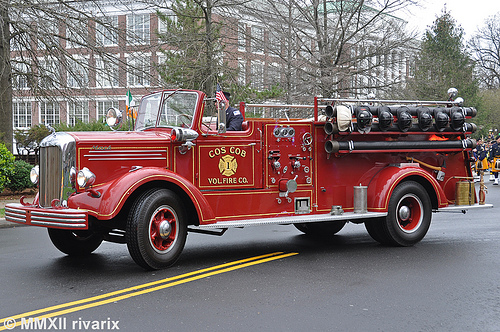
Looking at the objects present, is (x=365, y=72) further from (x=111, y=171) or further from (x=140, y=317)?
(x=140, y=317)

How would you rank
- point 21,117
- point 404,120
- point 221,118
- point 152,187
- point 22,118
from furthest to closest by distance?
1. point 22,118
2. point 21,117
3. point 404,120
4. point 221,118
5. point 152,187

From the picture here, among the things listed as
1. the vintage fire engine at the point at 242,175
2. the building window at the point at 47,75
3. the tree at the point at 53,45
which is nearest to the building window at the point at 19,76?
the tree at the point at 53,45

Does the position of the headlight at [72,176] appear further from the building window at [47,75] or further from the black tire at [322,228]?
the building window at [47,75]

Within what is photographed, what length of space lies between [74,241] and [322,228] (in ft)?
13.4

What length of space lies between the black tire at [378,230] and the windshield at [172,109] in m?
3.20

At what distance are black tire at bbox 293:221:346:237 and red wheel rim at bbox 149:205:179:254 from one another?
3174mm

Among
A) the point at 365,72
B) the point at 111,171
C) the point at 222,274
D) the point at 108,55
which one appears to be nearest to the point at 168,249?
the point at 222,274

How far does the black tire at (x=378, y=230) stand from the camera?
27.5ft

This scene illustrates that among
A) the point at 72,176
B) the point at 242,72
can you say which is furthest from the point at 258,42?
the point at 72,176

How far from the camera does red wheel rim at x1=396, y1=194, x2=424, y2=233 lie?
849 centimetres

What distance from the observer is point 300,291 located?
586cm

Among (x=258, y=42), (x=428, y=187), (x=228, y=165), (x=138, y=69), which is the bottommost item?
(x=428, y=187)

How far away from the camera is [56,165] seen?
684 centimetres

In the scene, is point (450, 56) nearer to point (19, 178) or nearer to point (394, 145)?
point (19, 178)
